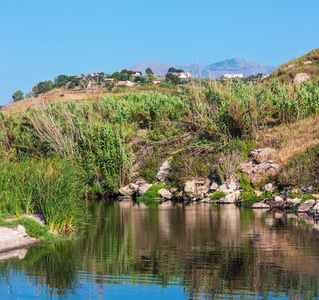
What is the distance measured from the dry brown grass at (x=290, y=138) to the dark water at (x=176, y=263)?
6.95 metres

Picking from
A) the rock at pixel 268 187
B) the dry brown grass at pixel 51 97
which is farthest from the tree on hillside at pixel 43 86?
the rock at pixel 268 187

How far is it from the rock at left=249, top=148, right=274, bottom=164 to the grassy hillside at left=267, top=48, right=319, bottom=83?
23.0 meters

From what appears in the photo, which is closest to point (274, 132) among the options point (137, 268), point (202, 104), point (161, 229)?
point (202, 104)

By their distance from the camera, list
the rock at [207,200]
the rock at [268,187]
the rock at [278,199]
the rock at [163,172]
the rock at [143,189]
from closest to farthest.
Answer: the rock at [278,199] → the rock at [268,187] → the rock at [207,200] → the rock at [143,189] → the rock at [163,172]

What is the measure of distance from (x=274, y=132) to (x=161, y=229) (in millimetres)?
13252

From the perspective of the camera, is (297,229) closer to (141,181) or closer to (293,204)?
(293,204)

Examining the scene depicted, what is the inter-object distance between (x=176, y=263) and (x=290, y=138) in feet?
52.9

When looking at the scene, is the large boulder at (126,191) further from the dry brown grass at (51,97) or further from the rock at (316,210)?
the rock at (316,210)

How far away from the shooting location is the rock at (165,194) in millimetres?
26547

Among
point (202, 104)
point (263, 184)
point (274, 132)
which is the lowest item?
point (263, 184)

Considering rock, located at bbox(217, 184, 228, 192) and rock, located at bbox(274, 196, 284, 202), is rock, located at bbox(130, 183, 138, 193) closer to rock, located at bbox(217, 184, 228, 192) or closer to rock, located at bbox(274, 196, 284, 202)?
rock, located at bbox(217, 184, 228, 192)

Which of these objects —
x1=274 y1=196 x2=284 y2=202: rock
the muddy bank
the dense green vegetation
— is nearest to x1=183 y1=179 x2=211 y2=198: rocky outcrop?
the dense green vegetation

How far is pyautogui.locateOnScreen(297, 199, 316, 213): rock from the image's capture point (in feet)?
65.1

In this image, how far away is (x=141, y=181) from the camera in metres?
28.8
